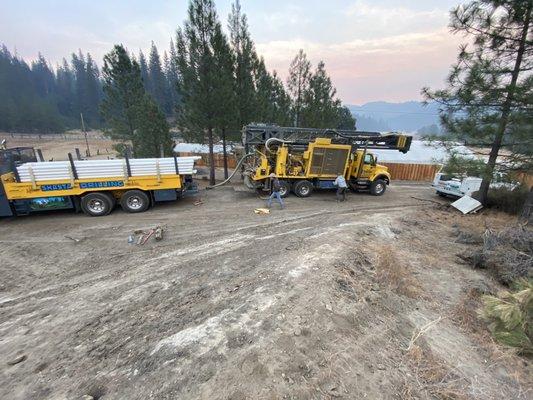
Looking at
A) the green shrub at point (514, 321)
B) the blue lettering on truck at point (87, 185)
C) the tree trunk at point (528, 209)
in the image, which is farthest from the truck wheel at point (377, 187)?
the blue lettering on truck at point (87, 185)

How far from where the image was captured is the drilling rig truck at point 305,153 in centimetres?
1381

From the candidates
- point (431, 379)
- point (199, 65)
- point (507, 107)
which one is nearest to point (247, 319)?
point (431, 379)

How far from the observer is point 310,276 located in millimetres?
5547

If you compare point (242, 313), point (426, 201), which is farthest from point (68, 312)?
point (426, 201)

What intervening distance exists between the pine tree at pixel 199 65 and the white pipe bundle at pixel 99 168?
184 inches

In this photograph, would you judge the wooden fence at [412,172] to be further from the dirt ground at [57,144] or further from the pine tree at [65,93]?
the pine tree at [65,93]

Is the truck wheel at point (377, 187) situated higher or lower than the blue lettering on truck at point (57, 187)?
lower

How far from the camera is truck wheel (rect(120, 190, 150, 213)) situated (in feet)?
36.9

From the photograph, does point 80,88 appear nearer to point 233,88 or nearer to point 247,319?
point 233,88

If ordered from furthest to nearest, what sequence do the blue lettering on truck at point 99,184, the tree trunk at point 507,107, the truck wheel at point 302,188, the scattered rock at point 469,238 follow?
the truck wheel at point 302,188 → the blue lettering on truck at point 99,184 → the tree trunk at point 507,107 → the scattered rock at point 469,238

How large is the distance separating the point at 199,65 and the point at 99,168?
25.6ft

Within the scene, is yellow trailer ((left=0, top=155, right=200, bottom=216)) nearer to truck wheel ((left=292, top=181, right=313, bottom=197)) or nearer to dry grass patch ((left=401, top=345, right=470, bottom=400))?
truck wheel ((left=292, top=181, right=313, bottom=197))

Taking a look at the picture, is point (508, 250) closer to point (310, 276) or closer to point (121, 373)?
point (310, 276)

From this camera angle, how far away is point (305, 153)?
13969 millimetres
